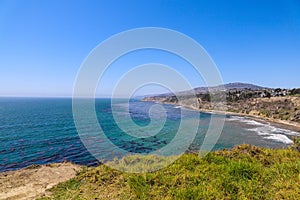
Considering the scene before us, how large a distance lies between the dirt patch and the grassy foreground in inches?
33.2

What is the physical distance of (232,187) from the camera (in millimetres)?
4969

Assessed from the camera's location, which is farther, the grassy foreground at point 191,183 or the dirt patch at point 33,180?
the dirt patch at point 33,180

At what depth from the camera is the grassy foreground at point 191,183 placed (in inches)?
185

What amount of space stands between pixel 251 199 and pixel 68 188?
542cm

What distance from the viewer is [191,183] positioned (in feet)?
18.1

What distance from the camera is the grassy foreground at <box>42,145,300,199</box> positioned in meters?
4.70

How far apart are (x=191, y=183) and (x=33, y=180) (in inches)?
251

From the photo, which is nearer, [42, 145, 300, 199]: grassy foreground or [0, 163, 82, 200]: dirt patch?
[42, 145, 300, 199]: grassy foreground

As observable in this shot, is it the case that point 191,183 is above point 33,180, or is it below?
above

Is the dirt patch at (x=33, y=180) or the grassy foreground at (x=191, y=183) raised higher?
the grassy foreground at (x=191, y=183)

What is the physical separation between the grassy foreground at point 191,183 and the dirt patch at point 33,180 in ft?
2.76

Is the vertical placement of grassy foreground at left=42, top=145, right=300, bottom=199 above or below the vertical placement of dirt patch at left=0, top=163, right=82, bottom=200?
above

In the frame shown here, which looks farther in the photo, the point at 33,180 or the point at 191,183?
the point at 33,180

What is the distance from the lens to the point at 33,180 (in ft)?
24.8
